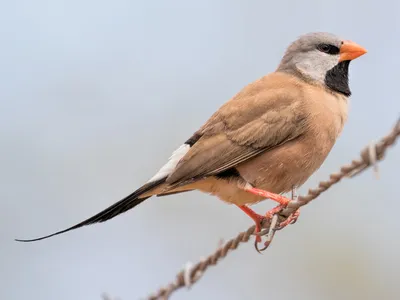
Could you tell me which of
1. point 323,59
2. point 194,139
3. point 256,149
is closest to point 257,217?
point 256,149

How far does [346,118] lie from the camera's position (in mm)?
4301

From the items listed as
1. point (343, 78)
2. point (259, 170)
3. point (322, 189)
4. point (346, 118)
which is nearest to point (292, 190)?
point (259, 170)

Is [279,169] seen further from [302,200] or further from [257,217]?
[302,200]

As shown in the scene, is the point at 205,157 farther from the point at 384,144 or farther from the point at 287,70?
the point at 384,144

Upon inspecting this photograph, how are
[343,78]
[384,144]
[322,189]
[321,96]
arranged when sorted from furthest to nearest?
[343,78], [321,96], [322,189], [384,144]

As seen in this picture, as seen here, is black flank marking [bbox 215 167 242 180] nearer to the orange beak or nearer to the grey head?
the grey head

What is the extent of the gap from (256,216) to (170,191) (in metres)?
0.60

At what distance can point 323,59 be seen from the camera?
4680 millimetres

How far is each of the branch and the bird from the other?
2.11 feet

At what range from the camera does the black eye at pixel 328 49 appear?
4.70 metres

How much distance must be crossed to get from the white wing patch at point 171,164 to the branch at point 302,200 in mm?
919

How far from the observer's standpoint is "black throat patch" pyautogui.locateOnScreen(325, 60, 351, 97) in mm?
4496

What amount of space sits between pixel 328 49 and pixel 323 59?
0.33 ft

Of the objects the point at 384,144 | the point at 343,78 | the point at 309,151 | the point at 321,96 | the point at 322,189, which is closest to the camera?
the point at 384,144
